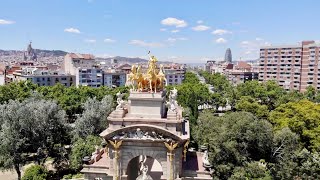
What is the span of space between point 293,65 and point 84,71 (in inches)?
2931

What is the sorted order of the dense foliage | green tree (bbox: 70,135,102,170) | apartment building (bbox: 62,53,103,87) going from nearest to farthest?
the dense foliage < green tree (bbox: 70,135,102,170) < apartment building (bbox: 62,53,103,87)

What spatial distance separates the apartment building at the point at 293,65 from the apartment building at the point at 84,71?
65.2 m

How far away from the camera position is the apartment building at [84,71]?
100 meters

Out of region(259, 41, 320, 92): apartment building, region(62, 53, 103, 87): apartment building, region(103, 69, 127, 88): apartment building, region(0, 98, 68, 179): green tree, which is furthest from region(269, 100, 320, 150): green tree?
region(103, 69, 127, 88): apartment building

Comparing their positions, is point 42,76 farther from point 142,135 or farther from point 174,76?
point 142,135

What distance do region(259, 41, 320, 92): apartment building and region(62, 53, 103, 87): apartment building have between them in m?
65.2

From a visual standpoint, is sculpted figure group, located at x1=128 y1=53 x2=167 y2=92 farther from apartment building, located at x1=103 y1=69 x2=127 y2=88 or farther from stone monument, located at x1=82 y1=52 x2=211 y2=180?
apartment building, located at x1=103 y1=69 x2=127 y2=88

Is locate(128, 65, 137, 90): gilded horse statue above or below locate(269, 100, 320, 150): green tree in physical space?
above

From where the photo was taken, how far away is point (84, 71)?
100312 mm

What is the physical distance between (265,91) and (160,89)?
57674mm

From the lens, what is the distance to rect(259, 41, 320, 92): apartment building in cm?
9825

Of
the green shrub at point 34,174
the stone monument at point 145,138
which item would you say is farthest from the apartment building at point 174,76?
the stone monument at point 145,138

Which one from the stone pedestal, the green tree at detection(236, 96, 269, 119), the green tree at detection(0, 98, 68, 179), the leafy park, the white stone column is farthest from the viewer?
the green tree at detection(236, 96, 269, 119)

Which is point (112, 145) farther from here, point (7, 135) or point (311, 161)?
point (311, 161)
